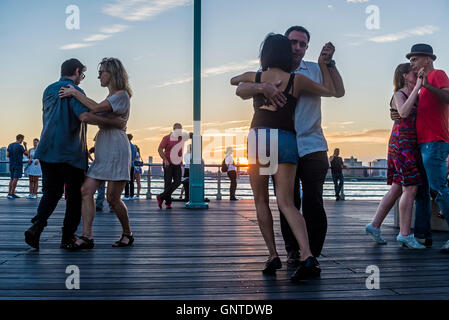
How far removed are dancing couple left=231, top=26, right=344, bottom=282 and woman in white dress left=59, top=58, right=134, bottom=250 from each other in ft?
4.58

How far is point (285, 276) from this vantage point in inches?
Answer: 118

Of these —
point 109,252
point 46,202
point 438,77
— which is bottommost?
point 109,252

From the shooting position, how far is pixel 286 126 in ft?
9.65

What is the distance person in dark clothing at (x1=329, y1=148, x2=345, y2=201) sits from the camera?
14.1 metres

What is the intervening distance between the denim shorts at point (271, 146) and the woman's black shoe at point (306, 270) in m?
0.58

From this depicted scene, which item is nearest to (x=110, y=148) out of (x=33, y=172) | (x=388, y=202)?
(x=388, y=202)

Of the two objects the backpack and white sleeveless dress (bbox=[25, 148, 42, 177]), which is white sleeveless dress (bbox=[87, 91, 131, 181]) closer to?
white sleeveless dress (bbox=[25, 148, 42, 177])

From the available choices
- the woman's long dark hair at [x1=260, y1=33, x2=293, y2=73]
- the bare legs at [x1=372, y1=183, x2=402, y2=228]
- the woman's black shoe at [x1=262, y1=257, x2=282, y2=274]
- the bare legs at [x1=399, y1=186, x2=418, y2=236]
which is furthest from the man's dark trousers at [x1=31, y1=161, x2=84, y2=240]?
the bare legs at [x1=399, y1=186, x2=418, y2=236]

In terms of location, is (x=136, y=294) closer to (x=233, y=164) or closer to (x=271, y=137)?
(x=271, y=137)

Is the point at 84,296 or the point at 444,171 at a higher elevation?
the point at 444,171
